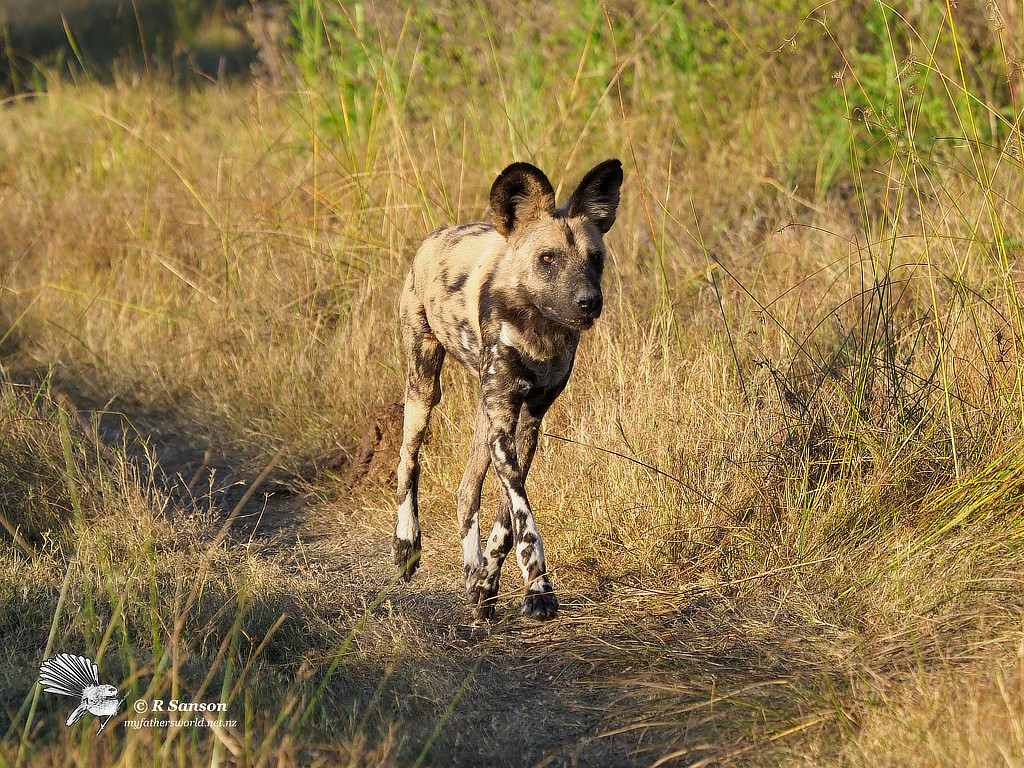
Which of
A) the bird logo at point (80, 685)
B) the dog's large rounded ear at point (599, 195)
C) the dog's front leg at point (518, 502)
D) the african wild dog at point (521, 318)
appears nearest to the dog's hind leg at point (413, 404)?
the african wild dog at point (521, 318)

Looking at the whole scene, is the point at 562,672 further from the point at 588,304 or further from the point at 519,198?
the point at 519,198

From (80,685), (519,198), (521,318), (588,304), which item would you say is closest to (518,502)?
(521,318)

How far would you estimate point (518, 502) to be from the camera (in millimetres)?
3584

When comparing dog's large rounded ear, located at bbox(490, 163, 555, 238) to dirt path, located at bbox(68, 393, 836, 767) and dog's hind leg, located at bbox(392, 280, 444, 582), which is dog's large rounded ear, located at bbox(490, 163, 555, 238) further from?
dirt path, located at bbox(68, 393, 836, 767)

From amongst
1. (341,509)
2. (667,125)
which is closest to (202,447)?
(341,509)

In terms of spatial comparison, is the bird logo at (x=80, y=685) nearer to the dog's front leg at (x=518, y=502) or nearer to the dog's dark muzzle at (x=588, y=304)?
the dog's front leg at (x=518, y=502)

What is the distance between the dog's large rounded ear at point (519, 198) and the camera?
11.3ft

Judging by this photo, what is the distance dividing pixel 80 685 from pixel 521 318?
68.9 inches

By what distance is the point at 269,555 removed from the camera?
4.25m

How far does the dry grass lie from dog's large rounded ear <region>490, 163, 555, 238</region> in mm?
974

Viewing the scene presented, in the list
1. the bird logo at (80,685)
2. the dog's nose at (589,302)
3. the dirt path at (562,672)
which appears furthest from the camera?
the dog's nose at (589,302)

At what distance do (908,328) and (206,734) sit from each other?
137 inches

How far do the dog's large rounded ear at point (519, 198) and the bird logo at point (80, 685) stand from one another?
Result: 1.88 meters

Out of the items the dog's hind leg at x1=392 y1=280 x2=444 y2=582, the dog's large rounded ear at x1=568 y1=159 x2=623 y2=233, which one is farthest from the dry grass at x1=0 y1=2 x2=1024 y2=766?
the dog's large rounded ear at x1=568 y1=159 x2=623 y2=233
